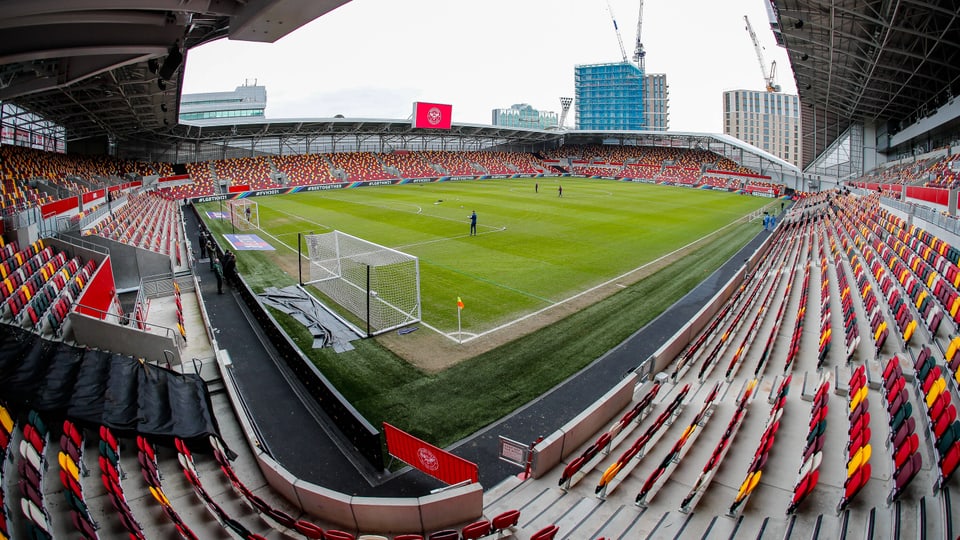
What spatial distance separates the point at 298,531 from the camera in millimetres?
5922

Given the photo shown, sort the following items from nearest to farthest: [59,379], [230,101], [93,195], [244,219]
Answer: [59,379] → [93,195] → [244,219] → [230,101]

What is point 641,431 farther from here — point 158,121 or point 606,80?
point 606,80

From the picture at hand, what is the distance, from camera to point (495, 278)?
737 inches

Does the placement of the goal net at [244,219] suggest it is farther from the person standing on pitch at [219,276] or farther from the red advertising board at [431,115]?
the red advertising board at [431,115]

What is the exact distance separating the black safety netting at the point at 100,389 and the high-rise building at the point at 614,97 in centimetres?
14946

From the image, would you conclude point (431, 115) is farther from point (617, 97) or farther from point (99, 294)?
point (617, 97)

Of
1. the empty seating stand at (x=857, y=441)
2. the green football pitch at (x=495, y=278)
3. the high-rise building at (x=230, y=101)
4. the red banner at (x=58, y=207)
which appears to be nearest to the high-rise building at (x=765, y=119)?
the green football pitch at (x=495, y=278)

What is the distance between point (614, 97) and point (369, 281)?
14669 cm

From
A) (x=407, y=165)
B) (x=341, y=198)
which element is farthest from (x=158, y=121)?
(x=407, y=165)

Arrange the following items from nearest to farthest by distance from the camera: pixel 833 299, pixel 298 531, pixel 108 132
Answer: pixel 298 531 < pixel 833 299 < pixel 108 132

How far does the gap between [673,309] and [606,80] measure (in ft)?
473

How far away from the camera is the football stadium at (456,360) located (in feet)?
19.7

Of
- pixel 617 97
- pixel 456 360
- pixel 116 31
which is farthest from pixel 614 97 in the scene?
pixel 116 31

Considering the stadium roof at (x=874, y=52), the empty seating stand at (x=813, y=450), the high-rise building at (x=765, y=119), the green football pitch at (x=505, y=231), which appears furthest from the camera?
the high-rise building at (x=765, y=119)
